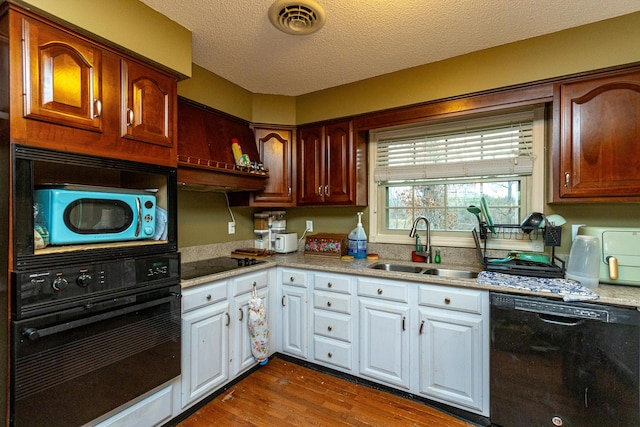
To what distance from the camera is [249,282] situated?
230 cm

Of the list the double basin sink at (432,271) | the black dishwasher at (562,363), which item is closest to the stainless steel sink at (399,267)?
the double basin sink at (432,271)

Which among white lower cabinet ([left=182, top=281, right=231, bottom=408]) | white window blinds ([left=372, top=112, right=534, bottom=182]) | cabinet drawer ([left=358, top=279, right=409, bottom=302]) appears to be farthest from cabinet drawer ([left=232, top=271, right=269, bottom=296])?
white window blinds ([left=372, top=112, right=534, bottom=182])

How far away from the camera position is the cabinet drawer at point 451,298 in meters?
1.83

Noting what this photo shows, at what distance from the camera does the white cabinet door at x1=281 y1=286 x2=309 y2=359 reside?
2.45 m

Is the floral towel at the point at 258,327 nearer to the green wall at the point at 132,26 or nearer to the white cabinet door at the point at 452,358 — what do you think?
the white cabinet door at the point at 452,358

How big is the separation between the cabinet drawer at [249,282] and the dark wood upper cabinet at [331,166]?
79cm

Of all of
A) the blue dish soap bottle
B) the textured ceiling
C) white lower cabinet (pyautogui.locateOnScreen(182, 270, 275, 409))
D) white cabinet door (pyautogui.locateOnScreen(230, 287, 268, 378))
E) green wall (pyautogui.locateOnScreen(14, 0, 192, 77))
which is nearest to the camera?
green wall (pyautogui.locateOnScreen(14, 0, 192, 77))

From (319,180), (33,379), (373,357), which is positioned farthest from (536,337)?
(33,379)

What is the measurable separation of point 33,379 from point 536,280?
2.56 meters

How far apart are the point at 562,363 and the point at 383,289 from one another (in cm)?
102

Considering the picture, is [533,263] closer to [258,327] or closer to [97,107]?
[258,327]

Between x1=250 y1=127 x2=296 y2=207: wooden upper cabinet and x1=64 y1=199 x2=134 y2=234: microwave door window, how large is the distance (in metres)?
1.31

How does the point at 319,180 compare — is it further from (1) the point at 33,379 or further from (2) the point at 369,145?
(1) the point at 33,379

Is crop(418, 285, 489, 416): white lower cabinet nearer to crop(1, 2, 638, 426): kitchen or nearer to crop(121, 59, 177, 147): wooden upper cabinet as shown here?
crop(1, 2, 638, 426): kitchen
